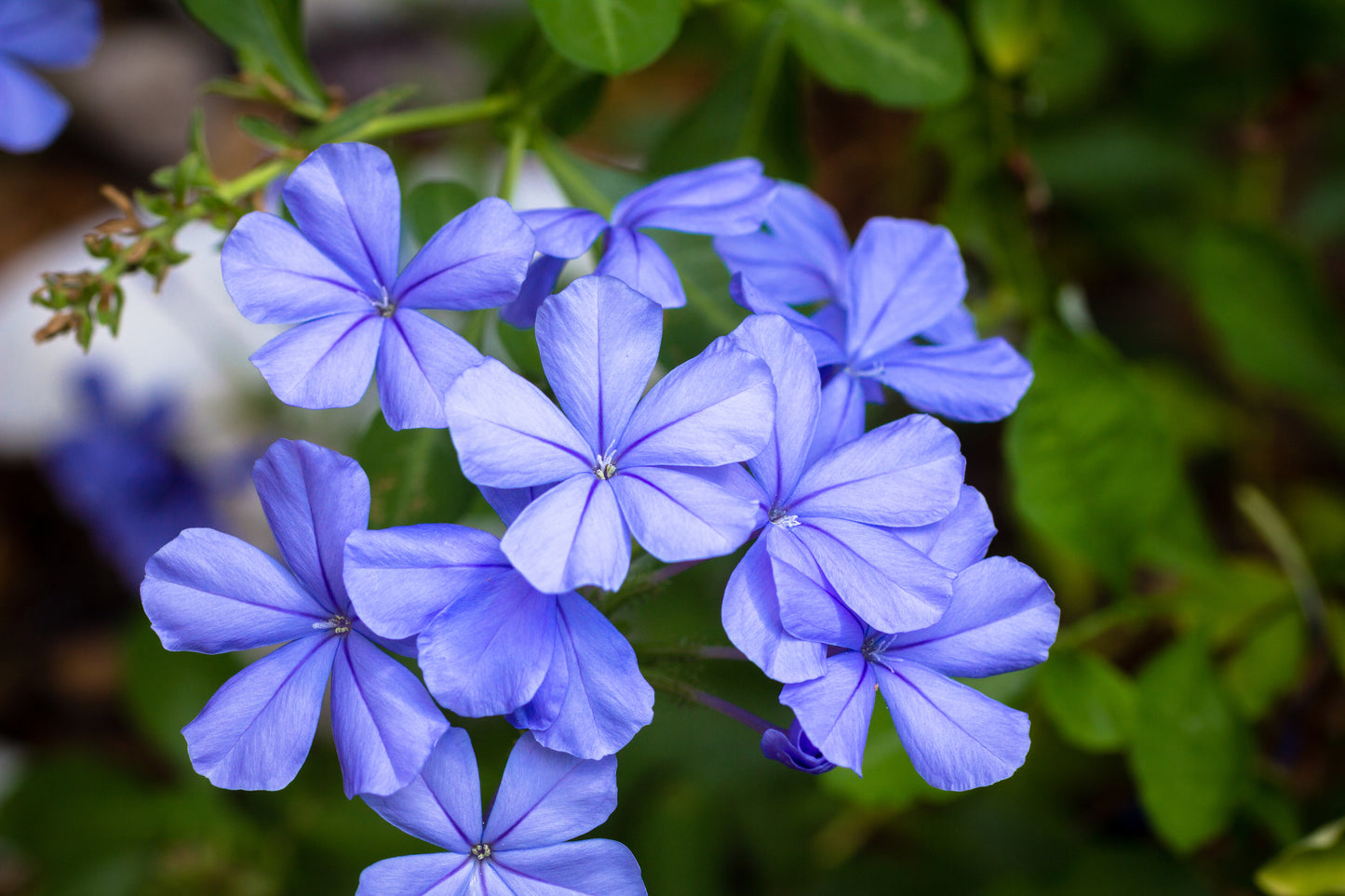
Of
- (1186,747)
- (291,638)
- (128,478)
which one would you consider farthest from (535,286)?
(128,478)

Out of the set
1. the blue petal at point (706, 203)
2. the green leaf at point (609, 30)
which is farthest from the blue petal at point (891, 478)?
the green leaf at point (609, 30)

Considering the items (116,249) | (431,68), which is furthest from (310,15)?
(116,249)

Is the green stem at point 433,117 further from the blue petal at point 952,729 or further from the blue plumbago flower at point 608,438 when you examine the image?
the blue petal at point 952,729

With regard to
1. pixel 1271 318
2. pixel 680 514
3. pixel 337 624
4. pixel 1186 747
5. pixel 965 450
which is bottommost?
pixel 965 450

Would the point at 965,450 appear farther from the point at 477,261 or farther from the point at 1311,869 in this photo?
the point at 477,261

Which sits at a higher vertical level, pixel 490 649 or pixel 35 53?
pixel 35 53

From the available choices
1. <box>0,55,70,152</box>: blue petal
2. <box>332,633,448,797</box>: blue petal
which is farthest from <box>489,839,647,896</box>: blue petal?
<box>0,55,70,152</box>: blue petal

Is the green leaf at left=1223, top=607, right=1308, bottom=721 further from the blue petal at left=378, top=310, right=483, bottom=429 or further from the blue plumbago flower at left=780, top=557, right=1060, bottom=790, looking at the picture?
the blue petal at left=378, top=310, right=483, bottom=429
